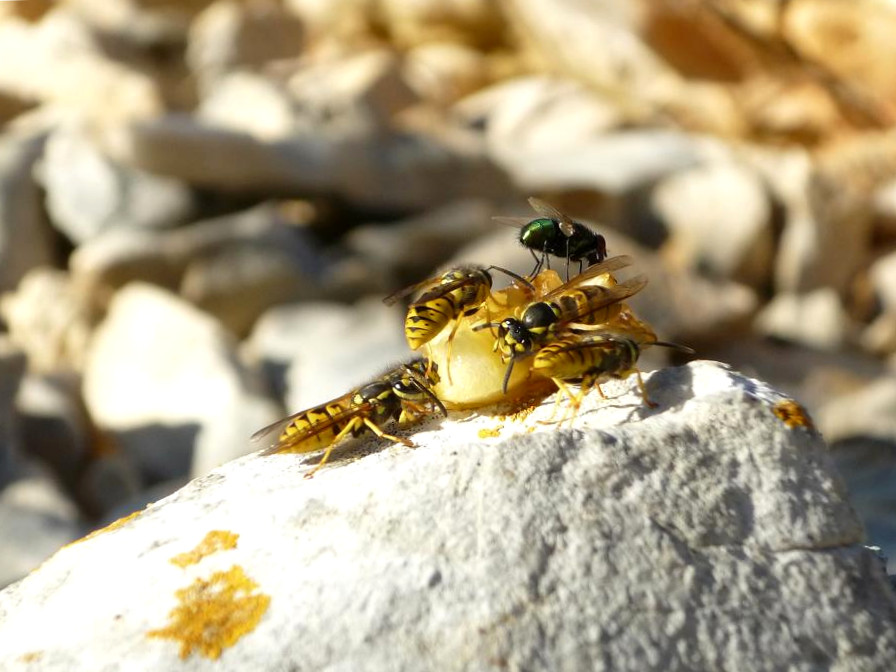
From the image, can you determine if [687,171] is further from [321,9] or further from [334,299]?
[321,9]

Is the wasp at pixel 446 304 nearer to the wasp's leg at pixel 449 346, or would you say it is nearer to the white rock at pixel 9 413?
the wasp's leg at pixel 449 346

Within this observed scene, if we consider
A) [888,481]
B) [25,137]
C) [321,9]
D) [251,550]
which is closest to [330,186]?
[25,137]

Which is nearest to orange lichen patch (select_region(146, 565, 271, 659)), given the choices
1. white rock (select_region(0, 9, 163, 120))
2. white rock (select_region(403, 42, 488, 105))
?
white rock (select_region(0, 9, 163, 120))

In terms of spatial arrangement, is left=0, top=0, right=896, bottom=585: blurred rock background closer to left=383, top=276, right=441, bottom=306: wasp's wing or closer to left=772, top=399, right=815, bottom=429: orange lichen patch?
left=383, top=276, right=441, bottom=306: wasp's wing

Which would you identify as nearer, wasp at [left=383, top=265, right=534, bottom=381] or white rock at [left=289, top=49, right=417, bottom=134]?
wasp at [left=383, top=265, right=534, bottom=381]

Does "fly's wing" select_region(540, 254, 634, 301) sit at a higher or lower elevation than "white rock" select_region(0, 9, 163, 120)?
lower

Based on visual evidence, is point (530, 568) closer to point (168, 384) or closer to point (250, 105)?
point (168, 384)

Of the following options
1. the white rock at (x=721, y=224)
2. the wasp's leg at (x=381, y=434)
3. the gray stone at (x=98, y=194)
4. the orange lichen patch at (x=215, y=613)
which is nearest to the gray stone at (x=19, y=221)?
the gray stone at (x=98, y=194)

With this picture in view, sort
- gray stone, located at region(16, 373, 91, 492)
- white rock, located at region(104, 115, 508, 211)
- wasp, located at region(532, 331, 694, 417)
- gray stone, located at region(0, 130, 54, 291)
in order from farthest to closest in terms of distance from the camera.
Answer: gray stone, located at region(0, 130, 54, 291), white rock, located at region(104, 115, 508, 211), gray stone, located at region(16, 373, 91, 492), wasp, located at region(532, 331, 694, 417)
